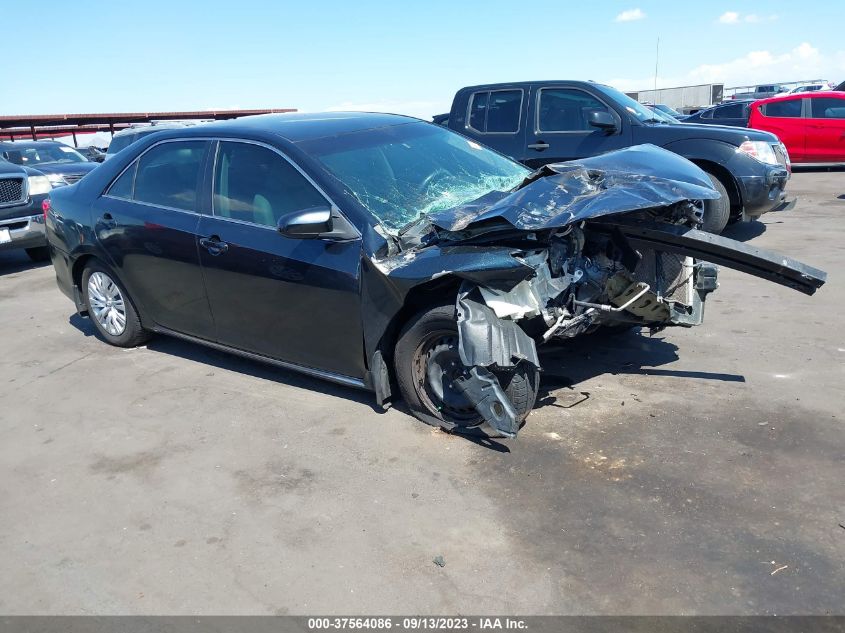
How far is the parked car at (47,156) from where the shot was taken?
1159cm

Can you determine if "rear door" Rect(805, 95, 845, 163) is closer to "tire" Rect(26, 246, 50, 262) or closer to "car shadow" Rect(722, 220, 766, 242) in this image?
"car shadow" Rect(722, 220, 766, 242)

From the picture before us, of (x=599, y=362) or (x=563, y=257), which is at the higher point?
(x=563, y=257)

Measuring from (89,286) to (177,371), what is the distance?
4.04 ft

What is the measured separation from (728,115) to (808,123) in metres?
3.07

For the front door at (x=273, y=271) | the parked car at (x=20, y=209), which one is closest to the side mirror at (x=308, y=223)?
the front door at (x=273, y=271)

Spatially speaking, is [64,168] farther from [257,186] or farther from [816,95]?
[816,95]

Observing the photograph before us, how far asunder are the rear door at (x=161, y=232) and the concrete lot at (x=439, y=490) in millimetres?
538

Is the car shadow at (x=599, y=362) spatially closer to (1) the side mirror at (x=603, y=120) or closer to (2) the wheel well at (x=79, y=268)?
(1) the side mirror at (x=603, y=120)

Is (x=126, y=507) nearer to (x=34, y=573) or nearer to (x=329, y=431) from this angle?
(x=34, y=573)

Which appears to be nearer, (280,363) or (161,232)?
(280,363)

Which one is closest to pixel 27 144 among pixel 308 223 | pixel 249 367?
pixel 249 367

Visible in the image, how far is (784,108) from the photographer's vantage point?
15430 mm

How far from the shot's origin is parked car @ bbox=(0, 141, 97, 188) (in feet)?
38.0

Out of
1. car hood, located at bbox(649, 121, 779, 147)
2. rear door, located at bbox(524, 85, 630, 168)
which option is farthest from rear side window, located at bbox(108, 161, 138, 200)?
car hood, located at bbox(649, 121, 779, 147)
